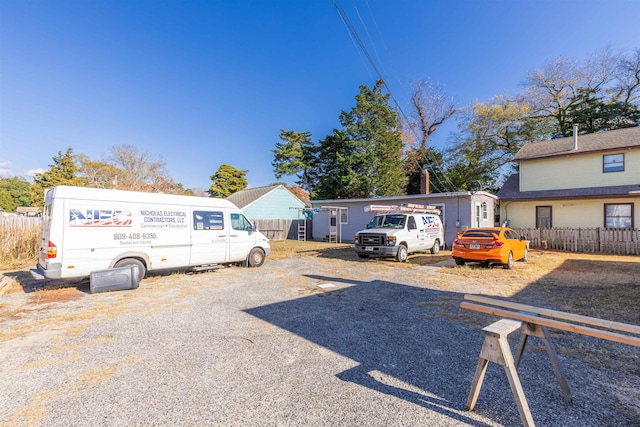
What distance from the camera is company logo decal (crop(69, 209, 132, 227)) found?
282 inches

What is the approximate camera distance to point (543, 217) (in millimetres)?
18672

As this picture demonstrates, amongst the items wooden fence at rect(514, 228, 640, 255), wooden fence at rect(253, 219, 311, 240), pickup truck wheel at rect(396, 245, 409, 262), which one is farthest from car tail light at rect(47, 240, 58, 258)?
wooden fence at rect(514, 228, 640, 255)

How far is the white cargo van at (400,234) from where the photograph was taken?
12188mm

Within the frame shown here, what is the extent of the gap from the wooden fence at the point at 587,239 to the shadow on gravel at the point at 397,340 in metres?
13.7

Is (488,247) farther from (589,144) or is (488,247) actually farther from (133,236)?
(589,144)

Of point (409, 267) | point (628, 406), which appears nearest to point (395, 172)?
point (409, 267)

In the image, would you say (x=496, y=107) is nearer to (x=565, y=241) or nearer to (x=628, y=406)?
(x=565, y=241)

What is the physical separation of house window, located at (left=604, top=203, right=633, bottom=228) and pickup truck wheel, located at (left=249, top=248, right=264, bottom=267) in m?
18.8

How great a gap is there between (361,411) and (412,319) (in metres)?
2.91

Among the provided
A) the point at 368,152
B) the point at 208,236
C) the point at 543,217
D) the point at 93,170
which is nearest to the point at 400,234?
the point at 208,236

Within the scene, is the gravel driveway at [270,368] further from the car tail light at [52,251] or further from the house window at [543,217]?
the house window at [543,217]

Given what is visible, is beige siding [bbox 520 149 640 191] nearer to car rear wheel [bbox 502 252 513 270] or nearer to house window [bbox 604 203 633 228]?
house window [bbox 604 203 633 228]

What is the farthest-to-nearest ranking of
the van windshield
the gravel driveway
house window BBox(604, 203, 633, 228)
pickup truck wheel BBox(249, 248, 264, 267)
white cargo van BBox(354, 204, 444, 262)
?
house window BBox(604, 203, 633, 228)
the van windshield
white cargo van BBox(354, 204, 444, 262)
pickup truck wheel BBox(249, 248, 264, 267)
the gravel driveway

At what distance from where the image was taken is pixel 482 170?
1203 inches
